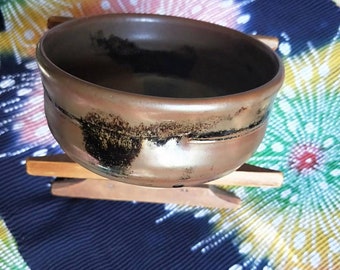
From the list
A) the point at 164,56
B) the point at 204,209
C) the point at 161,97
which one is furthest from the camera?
the point at 204,209

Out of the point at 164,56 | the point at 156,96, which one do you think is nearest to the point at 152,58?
the point at 164,56

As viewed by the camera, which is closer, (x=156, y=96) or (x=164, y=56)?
(x=156, y=96)

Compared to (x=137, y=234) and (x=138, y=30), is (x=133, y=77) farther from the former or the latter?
(x=137, y=234)

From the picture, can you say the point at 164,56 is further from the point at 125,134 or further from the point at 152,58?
the point at 125,134

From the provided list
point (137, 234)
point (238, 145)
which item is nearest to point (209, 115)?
point (238, 145)

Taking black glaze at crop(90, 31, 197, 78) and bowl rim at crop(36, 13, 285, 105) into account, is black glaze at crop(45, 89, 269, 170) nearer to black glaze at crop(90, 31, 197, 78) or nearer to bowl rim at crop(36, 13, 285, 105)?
bowl rim at crop(36, 13, 285, 105)

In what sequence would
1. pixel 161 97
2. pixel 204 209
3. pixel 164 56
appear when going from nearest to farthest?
pixel 161 97, pixel 164 56, pixel 204 209

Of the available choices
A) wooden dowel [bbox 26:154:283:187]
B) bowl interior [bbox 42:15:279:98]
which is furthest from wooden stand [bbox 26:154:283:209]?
bowl interior [bbox 42:15:279:98]
